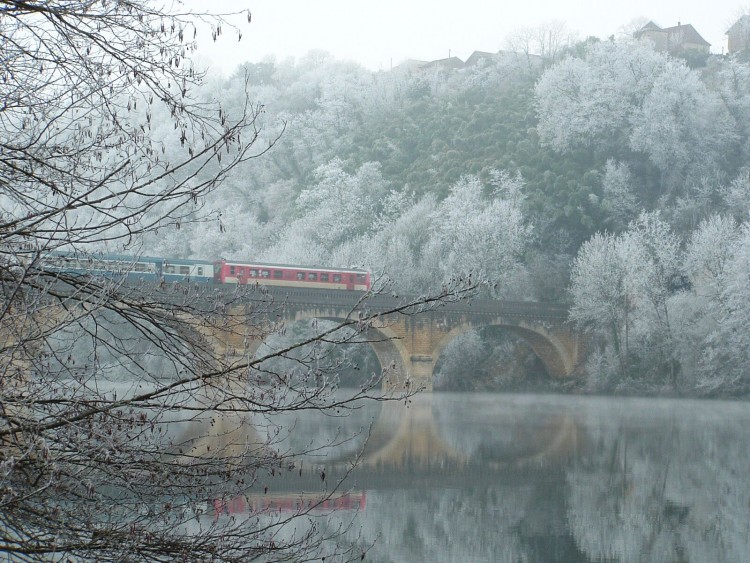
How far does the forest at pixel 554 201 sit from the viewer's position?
38.3m

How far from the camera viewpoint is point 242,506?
540 inches

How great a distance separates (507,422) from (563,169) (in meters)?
25.5

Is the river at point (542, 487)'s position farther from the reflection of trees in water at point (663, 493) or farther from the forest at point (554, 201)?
the forest at point (554, 201)

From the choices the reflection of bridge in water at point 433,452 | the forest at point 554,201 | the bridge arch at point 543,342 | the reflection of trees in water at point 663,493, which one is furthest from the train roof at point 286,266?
the reflection of trees in water at point 663,493

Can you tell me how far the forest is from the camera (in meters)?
38.3

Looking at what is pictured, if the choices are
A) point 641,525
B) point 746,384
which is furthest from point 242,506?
point 746,384

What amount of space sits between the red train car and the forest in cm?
209

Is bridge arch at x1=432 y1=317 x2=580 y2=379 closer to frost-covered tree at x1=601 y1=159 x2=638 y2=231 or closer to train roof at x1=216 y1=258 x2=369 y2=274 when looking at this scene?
train roof at x1=216 y1=258 x2=369 y2=274

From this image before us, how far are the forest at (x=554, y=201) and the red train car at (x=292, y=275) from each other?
209cm

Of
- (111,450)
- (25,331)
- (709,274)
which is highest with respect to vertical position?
(709,274)

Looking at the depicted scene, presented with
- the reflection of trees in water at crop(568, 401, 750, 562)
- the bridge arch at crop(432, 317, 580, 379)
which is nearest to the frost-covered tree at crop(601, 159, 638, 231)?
the bridge arch at crop(432, 317, 580, 379)

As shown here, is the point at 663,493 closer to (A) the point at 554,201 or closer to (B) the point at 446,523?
(B) the point at 446,523

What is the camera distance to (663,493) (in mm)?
16938

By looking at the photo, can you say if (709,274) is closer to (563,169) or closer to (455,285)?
(563,169)
